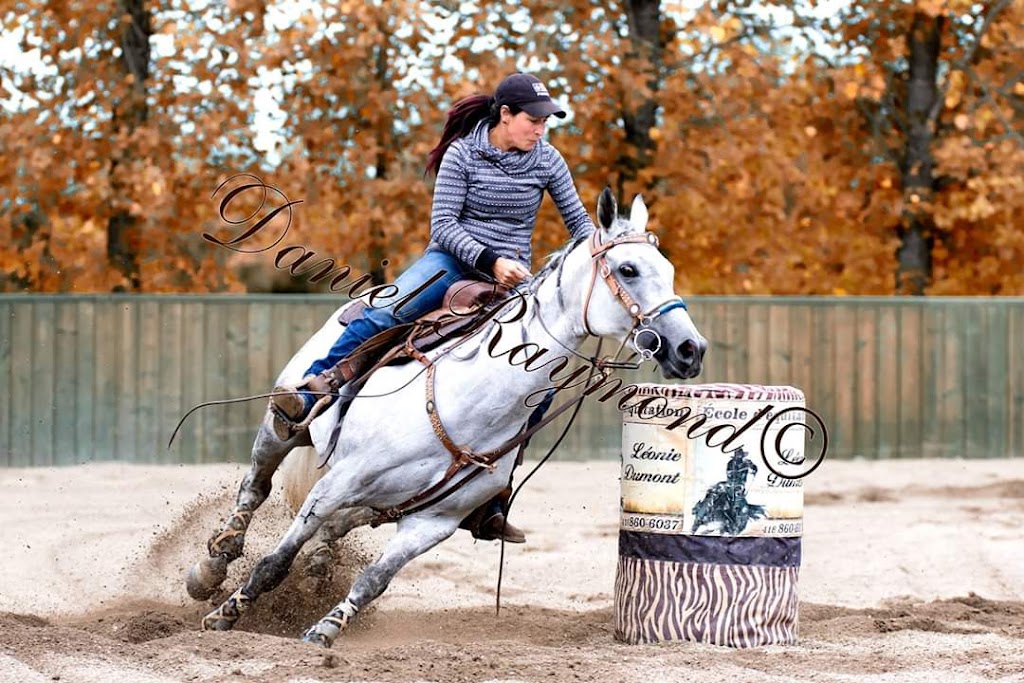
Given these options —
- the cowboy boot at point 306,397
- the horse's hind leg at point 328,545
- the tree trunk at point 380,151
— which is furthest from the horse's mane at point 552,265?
the tree trunk at point 380,151

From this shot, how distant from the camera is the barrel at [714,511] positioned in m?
5.51

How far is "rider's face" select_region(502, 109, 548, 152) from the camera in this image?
5602 mm

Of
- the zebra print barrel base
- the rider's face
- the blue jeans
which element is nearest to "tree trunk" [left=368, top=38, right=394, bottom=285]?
the blue jeans

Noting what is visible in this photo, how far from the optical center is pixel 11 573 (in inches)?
295

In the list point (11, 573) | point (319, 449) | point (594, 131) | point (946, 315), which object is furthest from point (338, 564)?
point (946, 315)

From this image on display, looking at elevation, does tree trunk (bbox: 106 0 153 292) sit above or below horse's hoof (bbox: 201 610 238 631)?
above

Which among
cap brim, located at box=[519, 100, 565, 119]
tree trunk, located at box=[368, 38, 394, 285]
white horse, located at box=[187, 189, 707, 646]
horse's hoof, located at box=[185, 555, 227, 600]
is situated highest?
tree trunk, located at box=[368, 38, 394, 285]

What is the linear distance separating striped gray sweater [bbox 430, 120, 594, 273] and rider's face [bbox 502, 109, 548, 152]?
9 cm

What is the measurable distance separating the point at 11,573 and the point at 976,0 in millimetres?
10818

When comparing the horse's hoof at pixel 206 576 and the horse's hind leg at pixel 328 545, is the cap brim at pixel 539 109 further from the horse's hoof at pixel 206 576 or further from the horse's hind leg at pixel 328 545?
the horse's hoof at pixel 206 576

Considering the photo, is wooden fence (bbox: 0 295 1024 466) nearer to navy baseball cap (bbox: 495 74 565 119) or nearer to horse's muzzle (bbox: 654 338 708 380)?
navy baseball cap (bbox: 495 74 565 119)

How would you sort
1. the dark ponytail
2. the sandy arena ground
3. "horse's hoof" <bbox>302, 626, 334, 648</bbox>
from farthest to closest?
the dark ponytail → "horse's hoof" <bbox>302, 626, 334, 648</bbox> → the sandy arena ground

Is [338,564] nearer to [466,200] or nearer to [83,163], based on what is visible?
[466,200]

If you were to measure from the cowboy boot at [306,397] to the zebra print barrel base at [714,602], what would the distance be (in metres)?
1.38
